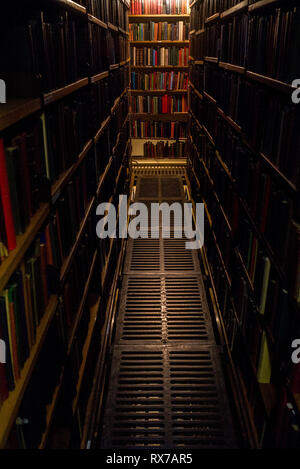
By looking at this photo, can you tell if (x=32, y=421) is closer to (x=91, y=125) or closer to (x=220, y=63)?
(x=91, y=125)

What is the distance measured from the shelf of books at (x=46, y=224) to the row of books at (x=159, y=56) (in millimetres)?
3259

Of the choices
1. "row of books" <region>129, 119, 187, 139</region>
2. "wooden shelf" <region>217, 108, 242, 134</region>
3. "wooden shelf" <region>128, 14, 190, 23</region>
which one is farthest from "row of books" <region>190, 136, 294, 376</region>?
"wooden shelf" <region>128, 14, 190, 23</region>

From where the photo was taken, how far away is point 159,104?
5645mm

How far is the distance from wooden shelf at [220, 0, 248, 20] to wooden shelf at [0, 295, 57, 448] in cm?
184

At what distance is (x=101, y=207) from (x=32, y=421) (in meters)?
1.60

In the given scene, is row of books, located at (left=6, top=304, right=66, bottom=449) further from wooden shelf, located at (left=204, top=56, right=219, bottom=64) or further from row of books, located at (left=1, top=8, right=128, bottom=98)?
wooden shelf, located at (left=204, top=56, right=219, bottom=64)

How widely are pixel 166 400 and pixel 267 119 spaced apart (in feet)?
5.10

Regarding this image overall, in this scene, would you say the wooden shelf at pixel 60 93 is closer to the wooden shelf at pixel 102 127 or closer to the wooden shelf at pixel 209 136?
the wooden shelf at pixel 102 127

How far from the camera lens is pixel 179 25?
525 centimetres

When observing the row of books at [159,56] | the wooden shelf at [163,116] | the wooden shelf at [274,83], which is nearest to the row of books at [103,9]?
the wooden shelf at [274,83]

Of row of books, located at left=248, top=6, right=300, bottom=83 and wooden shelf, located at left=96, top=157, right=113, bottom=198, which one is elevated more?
row of books, located at left=248, top=6, right=300, bottom=83

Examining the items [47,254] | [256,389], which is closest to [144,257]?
[256,389]

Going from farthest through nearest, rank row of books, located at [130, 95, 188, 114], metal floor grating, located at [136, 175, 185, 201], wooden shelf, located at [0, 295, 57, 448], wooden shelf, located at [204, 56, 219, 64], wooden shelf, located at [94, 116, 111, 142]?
row of books, located at [130, 95, 188, 114] < metal floor grating, located at [136, 175, 185, 201] < wooden shelf, located at [204, 56, 219, 64] < wooden shelf, located at [94, 116, 111, 142] < wooden shelf, located at [0, 295, 57, 448]

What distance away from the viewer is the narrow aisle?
1915mm
